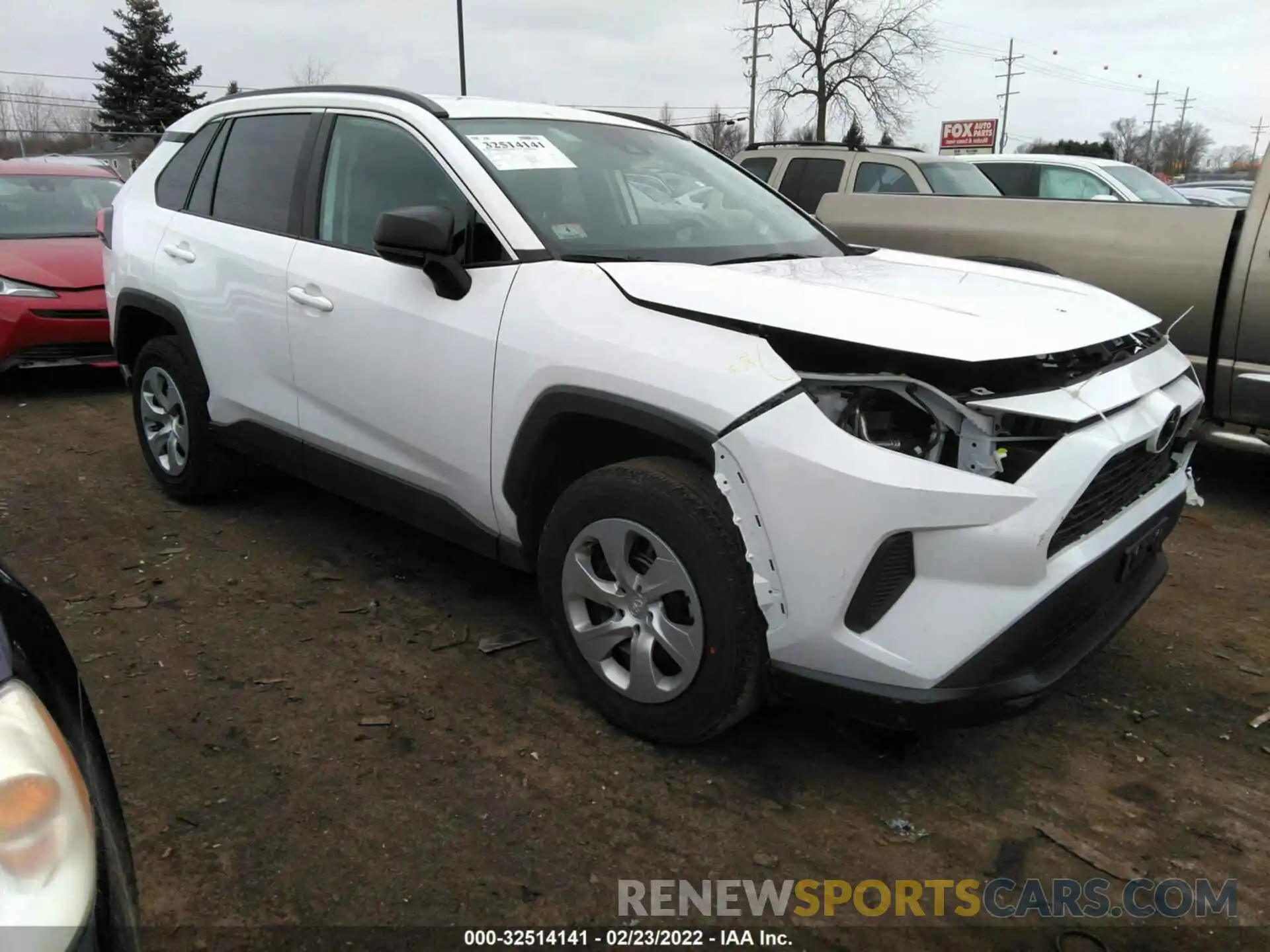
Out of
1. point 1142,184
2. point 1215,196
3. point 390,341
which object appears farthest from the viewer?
point 1215,196

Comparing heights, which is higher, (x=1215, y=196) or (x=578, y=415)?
(x=1215, y=196)

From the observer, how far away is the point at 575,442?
2883 millimetres

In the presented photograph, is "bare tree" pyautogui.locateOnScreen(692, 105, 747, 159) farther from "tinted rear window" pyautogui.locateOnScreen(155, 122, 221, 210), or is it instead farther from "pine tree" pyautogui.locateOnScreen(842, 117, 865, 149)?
"tinted rear window" pyautogui.locateOnScreen(155, 122, 221, 210)

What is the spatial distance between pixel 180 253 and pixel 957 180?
6913 millimetres

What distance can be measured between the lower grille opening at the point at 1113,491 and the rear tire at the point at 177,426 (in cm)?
352

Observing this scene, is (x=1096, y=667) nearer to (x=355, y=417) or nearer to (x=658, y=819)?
(x=658, y=819)

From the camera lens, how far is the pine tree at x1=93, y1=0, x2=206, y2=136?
42281mm

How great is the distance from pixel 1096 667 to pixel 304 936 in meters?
2.61

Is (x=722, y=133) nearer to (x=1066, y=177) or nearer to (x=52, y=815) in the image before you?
(x=1066, y=177)

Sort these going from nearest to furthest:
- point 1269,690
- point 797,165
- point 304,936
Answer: point 304,936 → point 1269,690 → point 797,165

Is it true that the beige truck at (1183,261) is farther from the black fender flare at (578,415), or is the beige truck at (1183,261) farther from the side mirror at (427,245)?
the side mirror at (427,245)

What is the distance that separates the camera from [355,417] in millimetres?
3445

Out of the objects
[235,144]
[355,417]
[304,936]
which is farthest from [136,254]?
[304,936]

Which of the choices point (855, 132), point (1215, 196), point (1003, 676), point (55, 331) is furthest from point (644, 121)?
point (855, 132)
